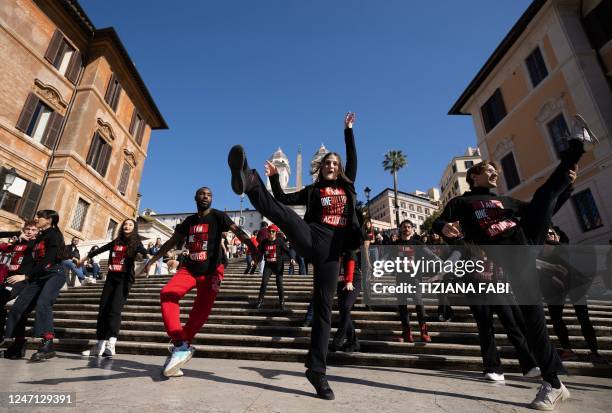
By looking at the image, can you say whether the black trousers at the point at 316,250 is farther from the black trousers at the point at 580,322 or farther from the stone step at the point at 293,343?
the black trousers at the point at 580,322

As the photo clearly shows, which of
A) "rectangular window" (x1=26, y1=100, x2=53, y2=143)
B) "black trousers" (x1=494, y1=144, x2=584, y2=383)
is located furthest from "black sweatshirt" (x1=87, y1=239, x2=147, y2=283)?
"rectangular window" (x1=26, y1=100, x2=53, y2=143)

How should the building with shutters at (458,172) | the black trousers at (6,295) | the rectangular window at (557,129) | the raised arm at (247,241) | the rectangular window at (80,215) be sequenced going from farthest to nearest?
1. the building with shutters at (458,172)
2. the rectangular window at (80,215)
3. the rectangular window at (557,129)
4. the black trousers at (6,295)
5. the raised arm at (247,241)

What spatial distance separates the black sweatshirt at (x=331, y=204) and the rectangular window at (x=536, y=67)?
19477 mm

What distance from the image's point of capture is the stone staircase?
Answer: 4316 mm

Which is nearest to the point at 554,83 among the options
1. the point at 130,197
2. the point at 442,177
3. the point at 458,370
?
the point at 458,370

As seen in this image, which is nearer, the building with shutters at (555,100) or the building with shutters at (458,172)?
the building with shutters at (555,100)

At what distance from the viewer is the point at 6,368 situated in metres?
3.36

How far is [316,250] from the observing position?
2596 millimetres

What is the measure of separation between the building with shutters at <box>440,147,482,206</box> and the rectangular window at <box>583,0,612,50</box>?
42948 millimetres

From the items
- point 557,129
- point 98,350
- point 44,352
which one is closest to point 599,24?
point 557,129

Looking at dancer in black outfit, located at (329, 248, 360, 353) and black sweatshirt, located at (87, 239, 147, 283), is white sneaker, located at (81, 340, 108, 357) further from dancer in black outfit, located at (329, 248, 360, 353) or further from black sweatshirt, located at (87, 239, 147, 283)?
dancer in black outfit, located at (329, 248, 360, 353)

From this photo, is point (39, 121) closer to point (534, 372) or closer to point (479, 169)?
point (479, 169)

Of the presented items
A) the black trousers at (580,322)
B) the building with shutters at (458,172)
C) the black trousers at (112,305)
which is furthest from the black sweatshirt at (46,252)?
the building with shutters at (458,172)

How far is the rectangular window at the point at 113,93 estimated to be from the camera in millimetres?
20438
